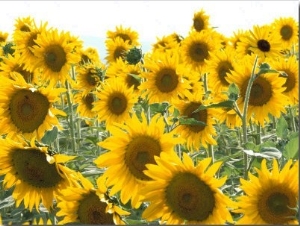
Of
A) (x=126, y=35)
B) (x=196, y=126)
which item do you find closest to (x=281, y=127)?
(x=196, y=126)

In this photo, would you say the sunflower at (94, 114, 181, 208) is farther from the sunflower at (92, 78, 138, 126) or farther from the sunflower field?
the sunflower at (92, 78, 138, 126)

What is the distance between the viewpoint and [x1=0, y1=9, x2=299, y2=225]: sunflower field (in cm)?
226

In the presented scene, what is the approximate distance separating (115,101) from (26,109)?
161 centimetres

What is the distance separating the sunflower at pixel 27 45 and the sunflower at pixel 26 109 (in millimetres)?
2026

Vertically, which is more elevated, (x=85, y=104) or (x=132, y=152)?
(x=85, y=104)

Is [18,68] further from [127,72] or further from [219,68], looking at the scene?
[219,68]

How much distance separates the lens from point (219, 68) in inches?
215

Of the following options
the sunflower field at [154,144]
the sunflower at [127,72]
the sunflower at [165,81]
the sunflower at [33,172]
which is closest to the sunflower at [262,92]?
the sunflower field at [154,144]

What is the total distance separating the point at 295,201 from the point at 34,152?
1.15 m

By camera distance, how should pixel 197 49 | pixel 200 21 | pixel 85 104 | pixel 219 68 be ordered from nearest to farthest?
pixel 219 68
pixel 85 104
pixel 197 49
pixel 200 21

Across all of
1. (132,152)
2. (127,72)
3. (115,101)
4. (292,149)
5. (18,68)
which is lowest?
(132,152)

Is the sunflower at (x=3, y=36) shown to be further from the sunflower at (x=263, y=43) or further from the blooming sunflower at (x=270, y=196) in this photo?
the blooming sunflower at (x=270, y=196)

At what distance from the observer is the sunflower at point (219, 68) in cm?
543

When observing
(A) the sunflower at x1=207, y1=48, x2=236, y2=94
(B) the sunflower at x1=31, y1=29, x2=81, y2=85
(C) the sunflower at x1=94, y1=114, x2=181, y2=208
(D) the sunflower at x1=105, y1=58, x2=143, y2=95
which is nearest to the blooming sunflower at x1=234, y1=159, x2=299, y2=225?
(C) the sunflower at x1=94, y1=114, x2=181, y2=208
